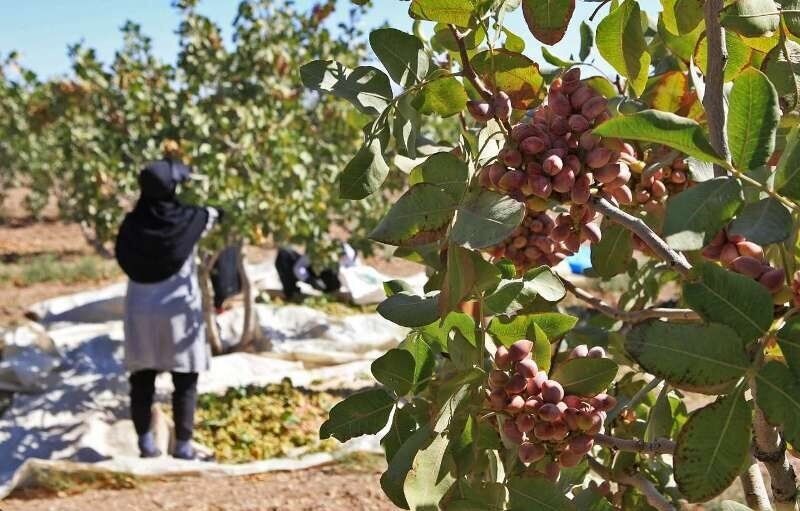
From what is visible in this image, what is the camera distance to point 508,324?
1015 mm

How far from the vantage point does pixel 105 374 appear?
5.38 meters

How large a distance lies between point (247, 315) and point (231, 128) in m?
1.41

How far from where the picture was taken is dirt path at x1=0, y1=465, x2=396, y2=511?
311 cm

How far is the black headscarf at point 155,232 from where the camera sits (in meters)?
4.12

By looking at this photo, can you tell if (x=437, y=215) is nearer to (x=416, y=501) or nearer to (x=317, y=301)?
(x=416, y=501)

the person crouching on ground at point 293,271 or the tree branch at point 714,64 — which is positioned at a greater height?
the tree branch at point 714,64

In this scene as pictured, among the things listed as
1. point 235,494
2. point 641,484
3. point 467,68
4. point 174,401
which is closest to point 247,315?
point 174,401

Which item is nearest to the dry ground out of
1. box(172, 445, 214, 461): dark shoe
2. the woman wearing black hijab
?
box(172, 445, 214, 461): dark shoe

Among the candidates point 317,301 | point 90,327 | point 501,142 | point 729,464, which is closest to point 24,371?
point 90,327

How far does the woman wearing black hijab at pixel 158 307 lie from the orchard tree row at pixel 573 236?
3.18 meters

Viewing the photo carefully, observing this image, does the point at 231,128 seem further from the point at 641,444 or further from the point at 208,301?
Answer: the point at 641,444

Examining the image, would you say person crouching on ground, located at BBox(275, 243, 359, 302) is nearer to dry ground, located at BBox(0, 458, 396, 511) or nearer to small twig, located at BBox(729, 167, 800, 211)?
dry ground, located at BBox(0, 458, 396, 511)

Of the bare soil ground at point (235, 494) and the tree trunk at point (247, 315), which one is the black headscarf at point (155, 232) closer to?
the bare soil ground at point (235, 494)

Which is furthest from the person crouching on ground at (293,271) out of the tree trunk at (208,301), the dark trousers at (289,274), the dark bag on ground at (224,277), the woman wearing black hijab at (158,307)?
the woman wearing black hijab at (158,307)
